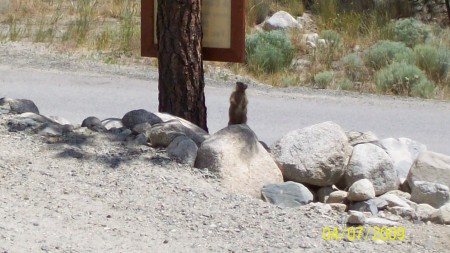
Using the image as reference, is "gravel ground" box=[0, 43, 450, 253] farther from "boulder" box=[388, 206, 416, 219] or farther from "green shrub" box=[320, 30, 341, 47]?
"green shrub" box=[320, 30, 341, 47]

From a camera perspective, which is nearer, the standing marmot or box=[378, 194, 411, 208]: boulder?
box=[378, 194, 411, 208]: boulder

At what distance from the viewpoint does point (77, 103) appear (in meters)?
13.0

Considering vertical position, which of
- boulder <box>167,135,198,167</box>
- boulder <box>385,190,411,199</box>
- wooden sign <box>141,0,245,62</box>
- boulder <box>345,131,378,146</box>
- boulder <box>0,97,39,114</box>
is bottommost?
boulder <box>385,190,411,199</box>

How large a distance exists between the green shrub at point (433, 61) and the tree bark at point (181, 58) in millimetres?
10147

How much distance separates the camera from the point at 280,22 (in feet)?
73.3

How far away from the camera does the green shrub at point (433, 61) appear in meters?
17.7

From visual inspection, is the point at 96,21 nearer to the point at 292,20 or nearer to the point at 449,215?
the point at 292,20

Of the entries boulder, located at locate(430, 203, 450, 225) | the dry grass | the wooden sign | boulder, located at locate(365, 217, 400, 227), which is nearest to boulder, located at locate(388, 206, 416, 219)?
boulder, located at locate(430, 203, 450, 225)

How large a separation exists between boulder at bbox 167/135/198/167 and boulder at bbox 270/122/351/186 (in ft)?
2.38

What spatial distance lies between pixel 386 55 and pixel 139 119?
36.1 feet

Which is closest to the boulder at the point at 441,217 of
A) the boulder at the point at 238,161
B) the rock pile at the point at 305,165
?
the rock pile at the point at 305,165

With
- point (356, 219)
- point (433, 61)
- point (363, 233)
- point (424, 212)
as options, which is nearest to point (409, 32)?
point (433, 61)

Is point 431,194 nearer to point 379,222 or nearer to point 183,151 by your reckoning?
point 379,222

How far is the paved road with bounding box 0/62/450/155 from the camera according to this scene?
1216 cm
